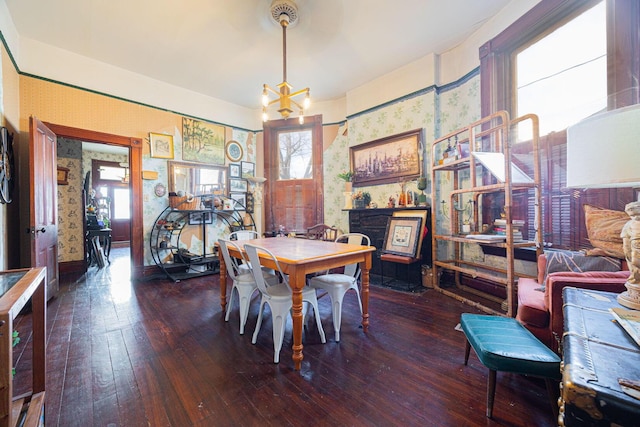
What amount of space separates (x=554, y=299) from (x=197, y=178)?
491 centimetres

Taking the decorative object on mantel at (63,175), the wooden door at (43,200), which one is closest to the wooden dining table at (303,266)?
the wooden door at (43,200)

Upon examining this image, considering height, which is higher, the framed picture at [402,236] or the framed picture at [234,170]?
the framed picture at [234,170]

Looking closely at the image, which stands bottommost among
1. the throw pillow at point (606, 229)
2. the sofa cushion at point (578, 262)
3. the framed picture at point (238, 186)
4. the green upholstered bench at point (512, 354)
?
the green upholstered bench at point (512, 354)

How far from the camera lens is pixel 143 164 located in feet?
13.6

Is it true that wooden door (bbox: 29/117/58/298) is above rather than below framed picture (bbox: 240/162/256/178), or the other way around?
below

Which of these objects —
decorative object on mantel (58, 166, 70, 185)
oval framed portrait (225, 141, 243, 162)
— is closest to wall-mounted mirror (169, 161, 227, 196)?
oval framed portrait (225, 141, 243, 162)

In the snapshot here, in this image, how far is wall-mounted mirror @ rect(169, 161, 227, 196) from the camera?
445 cm

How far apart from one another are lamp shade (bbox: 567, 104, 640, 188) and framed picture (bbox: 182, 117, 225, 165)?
4902mm

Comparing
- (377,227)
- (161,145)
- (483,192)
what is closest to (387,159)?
(377,227)

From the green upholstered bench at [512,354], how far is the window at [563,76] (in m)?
1.46

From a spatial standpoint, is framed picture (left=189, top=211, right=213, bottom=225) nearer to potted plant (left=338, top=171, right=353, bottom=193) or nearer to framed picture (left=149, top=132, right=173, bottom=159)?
framed picture (left=149, top=132, right=173, bottom=159)

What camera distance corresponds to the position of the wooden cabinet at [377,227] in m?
3.63

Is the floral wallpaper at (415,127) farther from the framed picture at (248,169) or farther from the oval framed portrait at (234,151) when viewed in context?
the oval framed portrait at (234,151)

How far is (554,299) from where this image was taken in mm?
1491
